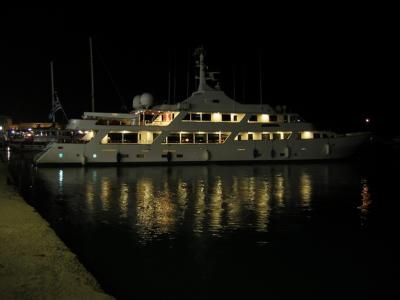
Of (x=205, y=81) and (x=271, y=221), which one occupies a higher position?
(x=205, y=81)

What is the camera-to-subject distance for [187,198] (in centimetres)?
1823

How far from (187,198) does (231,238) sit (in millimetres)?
7189

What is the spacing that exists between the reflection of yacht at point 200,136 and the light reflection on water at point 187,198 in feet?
21.9

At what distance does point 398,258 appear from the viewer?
31.3ft

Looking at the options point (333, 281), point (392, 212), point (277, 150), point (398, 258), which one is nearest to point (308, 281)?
point (333, 281)

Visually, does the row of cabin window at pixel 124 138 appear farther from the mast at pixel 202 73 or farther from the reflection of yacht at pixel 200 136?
the mast at pixel 202 73

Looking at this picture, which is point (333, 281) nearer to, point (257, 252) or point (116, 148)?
point (257, 252)

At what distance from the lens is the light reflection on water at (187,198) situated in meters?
13.1

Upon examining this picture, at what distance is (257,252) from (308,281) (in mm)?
1955

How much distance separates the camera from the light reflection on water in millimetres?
13111

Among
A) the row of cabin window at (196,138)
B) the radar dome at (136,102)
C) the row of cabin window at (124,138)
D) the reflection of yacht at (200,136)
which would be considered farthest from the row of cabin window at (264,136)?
the radar dome at (136,102)

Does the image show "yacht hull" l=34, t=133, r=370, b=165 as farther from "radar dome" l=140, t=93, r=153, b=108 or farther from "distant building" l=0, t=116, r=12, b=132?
"distant building" l=0, t=116, r=12, b=132

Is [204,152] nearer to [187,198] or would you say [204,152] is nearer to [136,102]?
[136,102]

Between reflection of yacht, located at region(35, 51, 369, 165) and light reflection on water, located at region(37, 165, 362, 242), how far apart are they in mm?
6688
